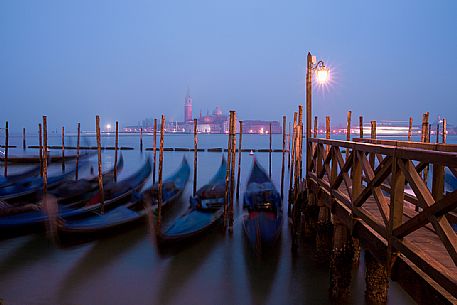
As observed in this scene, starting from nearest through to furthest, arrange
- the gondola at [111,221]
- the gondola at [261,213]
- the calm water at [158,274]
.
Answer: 1. the calm water at [158,274]
2. the gondola at [261,213]
3. the gondola at [111,221]

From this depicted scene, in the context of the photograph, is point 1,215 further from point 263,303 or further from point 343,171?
point 343,171

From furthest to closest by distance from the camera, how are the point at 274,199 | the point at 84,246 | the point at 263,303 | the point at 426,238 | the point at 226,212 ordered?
the point at 274,199 → the point at 226,212 → the point at 84,246 → the point at 263,303 → the point at 426,238

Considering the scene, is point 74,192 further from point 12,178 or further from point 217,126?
point 217,126

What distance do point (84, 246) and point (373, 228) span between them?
17.2ft

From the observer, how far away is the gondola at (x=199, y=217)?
580 centimetres

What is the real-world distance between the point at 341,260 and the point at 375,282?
1.41ft

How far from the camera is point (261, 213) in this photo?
6.62 metres

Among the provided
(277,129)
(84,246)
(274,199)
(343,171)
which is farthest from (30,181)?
(277,129)

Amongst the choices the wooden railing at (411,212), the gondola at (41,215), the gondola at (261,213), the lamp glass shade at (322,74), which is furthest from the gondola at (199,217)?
the lamp glass shade at (322,74)

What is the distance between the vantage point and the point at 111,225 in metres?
6.70

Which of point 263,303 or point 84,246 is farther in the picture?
point 84,246

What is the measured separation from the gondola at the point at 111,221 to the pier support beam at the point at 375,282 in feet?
14.7

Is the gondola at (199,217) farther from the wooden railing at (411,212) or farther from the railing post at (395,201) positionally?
the railing post at (395,201)

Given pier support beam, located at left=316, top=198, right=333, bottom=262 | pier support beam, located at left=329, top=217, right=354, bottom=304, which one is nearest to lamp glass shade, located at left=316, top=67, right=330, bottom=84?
pier support beam, located at left=316, top=198, right=333, bottom=262
